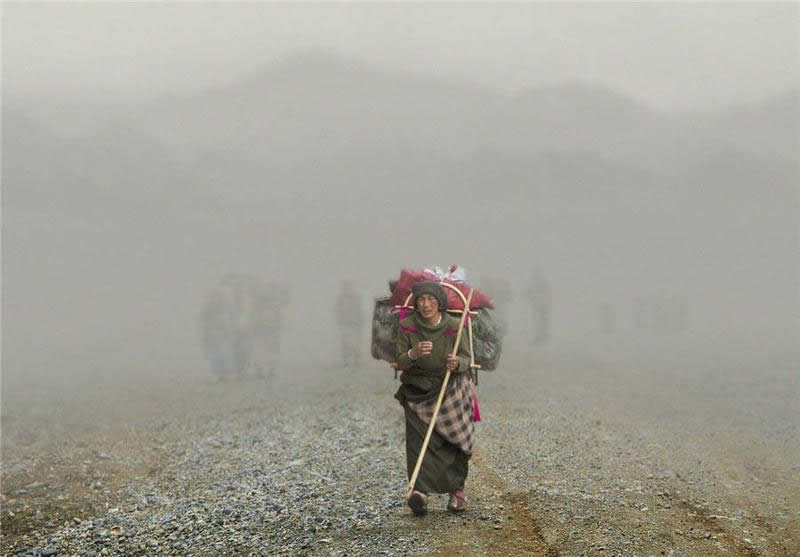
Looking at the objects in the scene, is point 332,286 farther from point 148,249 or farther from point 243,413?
point 243,413

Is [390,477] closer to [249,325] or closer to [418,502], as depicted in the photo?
[418,502]

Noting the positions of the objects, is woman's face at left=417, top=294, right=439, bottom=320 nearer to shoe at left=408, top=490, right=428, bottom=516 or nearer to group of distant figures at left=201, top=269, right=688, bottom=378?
shoe at left=408, top=490, right=428, bottom=516

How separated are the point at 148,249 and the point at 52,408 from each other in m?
117

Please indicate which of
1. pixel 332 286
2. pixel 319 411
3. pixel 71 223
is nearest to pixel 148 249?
pixel 71 223

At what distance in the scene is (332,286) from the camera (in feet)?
359

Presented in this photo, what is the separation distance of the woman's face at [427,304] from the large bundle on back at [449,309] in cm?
26

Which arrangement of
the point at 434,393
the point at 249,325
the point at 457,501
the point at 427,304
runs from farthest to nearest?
the point at 249,325, the point at 457,501, the point at 434,393, the point at 427,304

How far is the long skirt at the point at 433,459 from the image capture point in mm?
7688

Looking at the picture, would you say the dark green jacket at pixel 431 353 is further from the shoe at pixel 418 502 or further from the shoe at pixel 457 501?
the shoe at pixel 457 501

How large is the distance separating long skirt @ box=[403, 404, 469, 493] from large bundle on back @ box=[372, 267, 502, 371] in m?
0.84

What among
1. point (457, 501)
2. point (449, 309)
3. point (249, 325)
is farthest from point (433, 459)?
point (249, 325)

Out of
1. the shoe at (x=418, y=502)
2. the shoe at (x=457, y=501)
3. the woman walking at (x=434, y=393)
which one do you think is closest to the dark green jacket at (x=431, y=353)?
the woman walking at (x=434, y=393)

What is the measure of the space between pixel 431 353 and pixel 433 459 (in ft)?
4.08

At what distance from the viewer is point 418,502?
785cm
